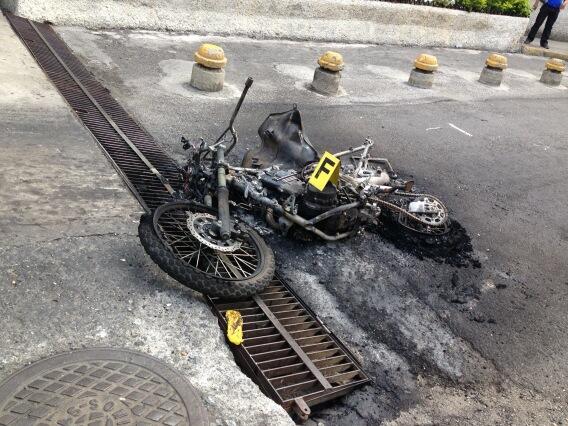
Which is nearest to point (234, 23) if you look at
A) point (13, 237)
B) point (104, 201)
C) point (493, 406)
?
point (104, 201)

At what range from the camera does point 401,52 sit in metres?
14.1

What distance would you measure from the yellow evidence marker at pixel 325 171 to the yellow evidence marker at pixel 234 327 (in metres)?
1.43

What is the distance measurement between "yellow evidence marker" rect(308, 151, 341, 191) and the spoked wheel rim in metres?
0.82

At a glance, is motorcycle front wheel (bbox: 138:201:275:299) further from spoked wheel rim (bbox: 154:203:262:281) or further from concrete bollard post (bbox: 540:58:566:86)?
concrete bollard post (bbox: 540:58:566:86)

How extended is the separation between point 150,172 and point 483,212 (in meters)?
3.98

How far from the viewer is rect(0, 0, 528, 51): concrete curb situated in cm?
1042

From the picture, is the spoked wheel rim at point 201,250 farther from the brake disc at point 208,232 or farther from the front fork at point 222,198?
the front fork at point 222,198

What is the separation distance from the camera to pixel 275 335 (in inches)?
172

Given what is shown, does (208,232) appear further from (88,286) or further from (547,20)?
(547,20)

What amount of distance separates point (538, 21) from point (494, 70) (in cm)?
579

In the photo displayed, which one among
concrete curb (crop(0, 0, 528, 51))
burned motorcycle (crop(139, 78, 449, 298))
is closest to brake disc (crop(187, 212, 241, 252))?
burned motorcycle (crop(139, 78, 449, 298))

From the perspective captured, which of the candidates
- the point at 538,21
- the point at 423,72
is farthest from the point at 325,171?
the point at 538,21

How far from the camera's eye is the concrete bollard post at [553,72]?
46.7 feet

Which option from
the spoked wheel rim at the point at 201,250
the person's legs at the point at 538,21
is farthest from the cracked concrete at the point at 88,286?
the person's legs at the point at 538,21
